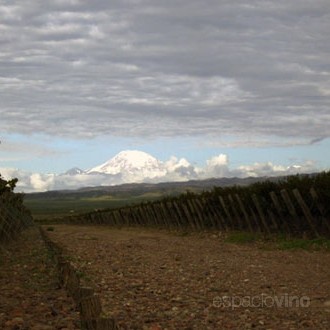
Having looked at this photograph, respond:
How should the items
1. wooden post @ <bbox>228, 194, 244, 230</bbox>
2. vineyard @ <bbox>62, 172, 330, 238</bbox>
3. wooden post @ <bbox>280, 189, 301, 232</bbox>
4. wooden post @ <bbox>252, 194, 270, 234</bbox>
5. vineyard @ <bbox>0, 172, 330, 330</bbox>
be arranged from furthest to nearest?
wooden post @ <bbox>228, 194, 244, 230</bbox> < wooden post @ <bbox>252, 194, 270, 234</bbox> < wooden post @ <bbox>280, 189, 301, 232</bbox> < vineyard @ <bbox>62, 172, 330, 238</bbox> < vineyard @ <bbox>0, 172, 330, 330</bbox>

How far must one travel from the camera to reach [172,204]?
35.4m

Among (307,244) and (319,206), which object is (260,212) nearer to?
(319,206)

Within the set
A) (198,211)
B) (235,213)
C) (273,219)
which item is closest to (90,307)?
(273,219)

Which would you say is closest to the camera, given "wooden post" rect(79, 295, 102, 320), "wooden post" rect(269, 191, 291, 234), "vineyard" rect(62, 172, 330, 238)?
"wooden post" rect(79, 295, 102, 320)

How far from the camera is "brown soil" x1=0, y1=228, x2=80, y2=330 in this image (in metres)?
6.48

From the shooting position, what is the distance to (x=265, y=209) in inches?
890

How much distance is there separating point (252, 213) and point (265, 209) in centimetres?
58

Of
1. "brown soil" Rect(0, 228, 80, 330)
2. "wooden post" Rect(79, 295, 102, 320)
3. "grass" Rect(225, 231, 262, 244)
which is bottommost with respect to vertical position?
"grass" Rect(225, 231, 262, 244)

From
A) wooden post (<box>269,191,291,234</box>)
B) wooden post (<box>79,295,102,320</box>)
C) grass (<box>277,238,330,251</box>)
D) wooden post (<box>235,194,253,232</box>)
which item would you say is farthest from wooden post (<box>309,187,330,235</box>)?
wooden post (<box>79,295,102,320</box>)

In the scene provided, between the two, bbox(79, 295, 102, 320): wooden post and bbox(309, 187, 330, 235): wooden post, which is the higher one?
bbox(79, 295, 102, 320): wooden post

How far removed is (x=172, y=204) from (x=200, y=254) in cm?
2051

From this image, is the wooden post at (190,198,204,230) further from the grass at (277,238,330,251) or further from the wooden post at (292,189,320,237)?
the grass at (277,238,330,251)

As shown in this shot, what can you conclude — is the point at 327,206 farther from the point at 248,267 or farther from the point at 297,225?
the point at 248,267

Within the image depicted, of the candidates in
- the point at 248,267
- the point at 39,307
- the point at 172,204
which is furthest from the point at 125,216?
the point at 39,307
